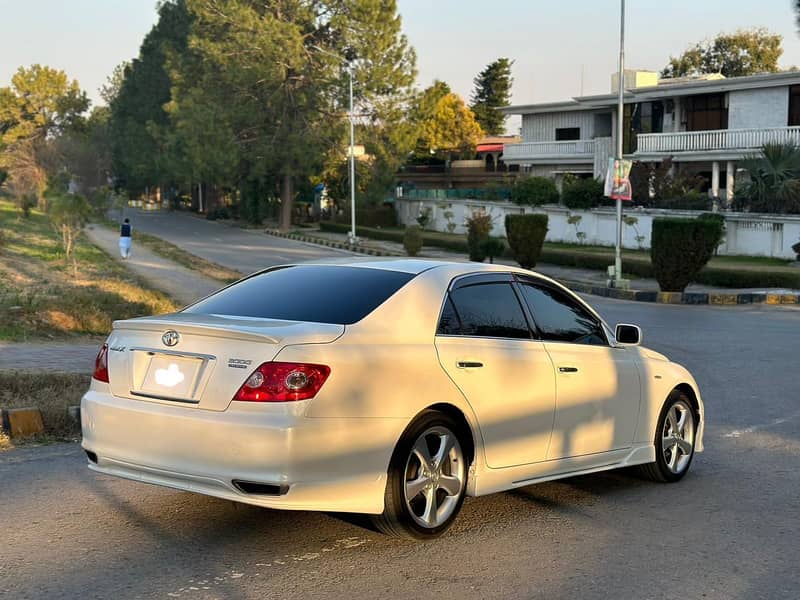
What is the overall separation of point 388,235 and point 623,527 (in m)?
46.0

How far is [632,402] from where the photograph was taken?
7.20m

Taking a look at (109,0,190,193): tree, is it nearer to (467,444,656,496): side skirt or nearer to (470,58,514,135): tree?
(470,58,514,135): tree

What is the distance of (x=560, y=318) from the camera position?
698 centimetres

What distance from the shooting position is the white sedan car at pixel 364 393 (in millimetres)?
5266

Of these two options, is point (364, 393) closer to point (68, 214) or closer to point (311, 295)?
point (311, 295)

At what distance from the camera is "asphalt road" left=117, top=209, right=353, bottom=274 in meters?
38.5

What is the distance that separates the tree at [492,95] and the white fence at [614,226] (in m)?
52.8

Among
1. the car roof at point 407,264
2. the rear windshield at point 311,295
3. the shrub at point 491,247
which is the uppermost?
the car roof at point 407,264

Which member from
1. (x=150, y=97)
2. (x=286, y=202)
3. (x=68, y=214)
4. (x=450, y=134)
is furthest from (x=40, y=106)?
(x=68, y=214)

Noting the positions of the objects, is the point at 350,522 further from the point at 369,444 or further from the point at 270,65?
the point at 270,65

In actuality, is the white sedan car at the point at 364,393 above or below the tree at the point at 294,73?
below

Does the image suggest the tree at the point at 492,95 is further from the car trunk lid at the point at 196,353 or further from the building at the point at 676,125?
the car trunk lid at the point at 196,353

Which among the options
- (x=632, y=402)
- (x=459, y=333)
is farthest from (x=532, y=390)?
(x=632, y=402)

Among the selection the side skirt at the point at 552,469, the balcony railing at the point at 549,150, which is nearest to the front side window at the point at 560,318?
the side skirt at the point at 552,469
